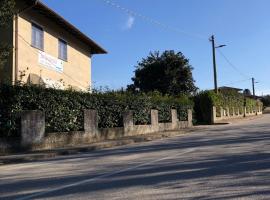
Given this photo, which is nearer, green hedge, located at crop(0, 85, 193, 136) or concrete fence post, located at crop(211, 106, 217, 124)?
green hedge, located at crop(0, 85, 193, 136)

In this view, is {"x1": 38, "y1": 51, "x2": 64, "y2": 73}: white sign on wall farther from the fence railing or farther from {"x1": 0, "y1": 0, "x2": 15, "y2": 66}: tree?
{"x1": 0, "y1": 0, "x2": 15, "y2": 66}: tree

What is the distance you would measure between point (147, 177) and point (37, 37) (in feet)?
60.6

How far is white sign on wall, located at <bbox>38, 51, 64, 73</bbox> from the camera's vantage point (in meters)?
27.4

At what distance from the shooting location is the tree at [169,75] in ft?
178

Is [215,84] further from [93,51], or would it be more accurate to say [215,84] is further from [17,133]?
[17,133]

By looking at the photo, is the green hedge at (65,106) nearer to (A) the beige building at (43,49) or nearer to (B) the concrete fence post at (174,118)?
(A) the beige building at (43,49)

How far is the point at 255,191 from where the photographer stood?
8273mm

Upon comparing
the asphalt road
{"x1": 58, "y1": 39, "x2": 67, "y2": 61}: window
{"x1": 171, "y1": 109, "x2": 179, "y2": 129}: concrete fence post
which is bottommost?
the asphalt road

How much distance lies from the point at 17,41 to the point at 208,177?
16.9 metres

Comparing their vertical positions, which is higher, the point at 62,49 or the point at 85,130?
the point at 62,49

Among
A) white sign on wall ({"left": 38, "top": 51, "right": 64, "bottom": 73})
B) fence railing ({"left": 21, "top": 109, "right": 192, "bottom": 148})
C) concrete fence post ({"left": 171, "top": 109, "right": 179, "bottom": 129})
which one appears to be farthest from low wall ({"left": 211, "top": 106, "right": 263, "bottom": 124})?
white sign on wall ({"left": 38, "top": 51, "right": 64, "bottom": 73})

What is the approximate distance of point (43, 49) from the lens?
27750 millimetres

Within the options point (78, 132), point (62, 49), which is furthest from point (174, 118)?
point (78, 132)

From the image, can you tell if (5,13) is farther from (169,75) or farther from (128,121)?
(169,75)
